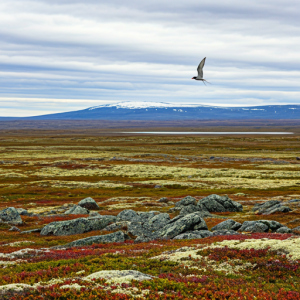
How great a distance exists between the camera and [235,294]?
1223 centimetres

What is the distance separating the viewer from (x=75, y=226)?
34188mm

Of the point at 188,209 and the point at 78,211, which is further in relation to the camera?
the point at 78,211

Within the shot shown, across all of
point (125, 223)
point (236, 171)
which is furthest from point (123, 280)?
point (236, 171)

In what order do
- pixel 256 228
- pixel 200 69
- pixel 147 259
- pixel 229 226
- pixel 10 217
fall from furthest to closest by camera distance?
pixel 10 217
pixel 229 226
pixel 256 228
pixel 200 69
pixel 147 259

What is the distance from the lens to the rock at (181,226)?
2950 cm

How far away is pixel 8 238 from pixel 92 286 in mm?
21940

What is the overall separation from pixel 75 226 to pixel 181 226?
39.3 feet

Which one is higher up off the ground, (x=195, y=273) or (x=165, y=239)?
(x=195, y=273)

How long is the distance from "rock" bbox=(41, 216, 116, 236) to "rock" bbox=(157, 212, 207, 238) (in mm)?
7906

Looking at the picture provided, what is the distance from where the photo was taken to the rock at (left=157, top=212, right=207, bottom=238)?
96.8 ft

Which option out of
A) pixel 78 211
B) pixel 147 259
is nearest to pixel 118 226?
pixel 78 211

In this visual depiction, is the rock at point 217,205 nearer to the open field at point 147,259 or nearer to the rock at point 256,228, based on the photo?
the open field at point 147,259

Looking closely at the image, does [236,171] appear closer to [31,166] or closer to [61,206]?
[61,206]

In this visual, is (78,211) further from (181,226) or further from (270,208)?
(270,208)
